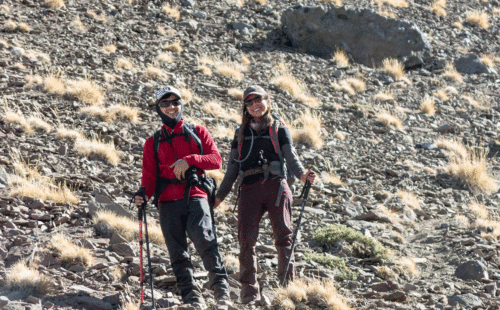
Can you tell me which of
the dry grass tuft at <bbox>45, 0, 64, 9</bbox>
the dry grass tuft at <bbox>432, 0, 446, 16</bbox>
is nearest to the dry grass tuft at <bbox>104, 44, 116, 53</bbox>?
the dry grass tuft at <bbox>45, 0, 64, 9</bbox>

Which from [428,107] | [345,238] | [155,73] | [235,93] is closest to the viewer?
[345,238]

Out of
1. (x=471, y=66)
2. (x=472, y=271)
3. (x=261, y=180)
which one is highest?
(x=471, y=66)

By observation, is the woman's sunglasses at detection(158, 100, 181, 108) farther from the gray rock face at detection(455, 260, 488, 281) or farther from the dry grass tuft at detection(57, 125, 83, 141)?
the dry grass tuft at detection(57, 125, 83, 141)

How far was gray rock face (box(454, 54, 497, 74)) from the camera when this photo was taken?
18.6m

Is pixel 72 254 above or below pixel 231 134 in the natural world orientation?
below

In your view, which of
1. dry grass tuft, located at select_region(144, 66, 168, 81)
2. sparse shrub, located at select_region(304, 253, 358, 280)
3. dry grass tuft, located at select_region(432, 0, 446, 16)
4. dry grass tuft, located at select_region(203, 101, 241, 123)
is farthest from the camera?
dry grass tuft, located at select_region(432, 0, 446, 16)

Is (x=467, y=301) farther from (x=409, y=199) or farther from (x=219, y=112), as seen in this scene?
(x=219, y=112)

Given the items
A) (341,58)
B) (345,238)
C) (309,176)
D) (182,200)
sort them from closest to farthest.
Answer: (182,200) → (309,176) → (345,238) → (341,58)

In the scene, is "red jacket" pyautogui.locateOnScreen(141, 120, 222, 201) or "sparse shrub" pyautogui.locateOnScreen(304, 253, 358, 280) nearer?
"red jacket" pyautogui.locateOnScreen(141, 120, 222, 201)

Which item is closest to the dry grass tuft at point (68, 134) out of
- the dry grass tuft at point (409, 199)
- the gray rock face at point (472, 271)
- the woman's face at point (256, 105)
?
the woman's face at point (256, 105)

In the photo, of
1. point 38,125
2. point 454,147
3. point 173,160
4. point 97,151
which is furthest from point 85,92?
point 454,147

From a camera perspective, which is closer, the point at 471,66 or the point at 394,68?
the point at 394,68

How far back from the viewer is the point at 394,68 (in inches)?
685

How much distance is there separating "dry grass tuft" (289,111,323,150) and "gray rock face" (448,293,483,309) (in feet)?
20.8
